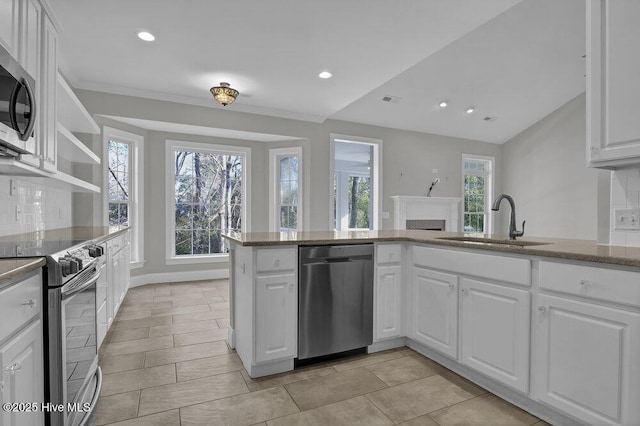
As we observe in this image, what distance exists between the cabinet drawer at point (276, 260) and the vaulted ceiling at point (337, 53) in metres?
2.01

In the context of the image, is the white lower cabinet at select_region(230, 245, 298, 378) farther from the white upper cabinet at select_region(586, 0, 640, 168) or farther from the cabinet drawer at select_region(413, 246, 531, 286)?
the white upper cabinet at select_region(586, 0, 640, 168)

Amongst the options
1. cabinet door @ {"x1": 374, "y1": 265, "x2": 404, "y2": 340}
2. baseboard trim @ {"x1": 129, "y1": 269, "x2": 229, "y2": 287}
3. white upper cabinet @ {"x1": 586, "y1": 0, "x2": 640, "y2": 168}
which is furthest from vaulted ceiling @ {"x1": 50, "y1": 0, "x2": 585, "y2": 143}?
baseboard trim @ {"x1": 129, "y1": 269, "x2": 229, "y2": 287}

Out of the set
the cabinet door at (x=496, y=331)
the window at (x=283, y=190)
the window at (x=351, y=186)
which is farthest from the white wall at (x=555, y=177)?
the cabinet door at (x=496, y=331)

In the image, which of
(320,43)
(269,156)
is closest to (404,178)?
(269,156)

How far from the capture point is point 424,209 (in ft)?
21.6

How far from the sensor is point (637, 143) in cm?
168

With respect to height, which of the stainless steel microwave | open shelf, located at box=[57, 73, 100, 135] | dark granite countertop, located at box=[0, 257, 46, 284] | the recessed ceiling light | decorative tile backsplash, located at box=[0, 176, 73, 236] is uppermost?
the recessed ceiling light

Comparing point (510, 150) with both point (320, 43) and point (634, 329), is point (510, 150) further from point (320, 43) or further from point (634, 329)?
point (634, 329)

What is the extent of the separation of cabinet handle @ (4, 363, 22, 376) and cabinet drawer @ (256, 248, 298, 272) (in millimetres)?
1221

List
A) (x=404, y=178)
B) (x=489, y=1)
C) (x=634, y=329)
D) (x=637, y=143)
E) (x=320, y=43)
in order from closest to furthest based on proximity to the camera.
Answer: (x=634, y=329), (x=637, y=143), (x=489, y=1), (x=320, y=43), (x=404, y=178)

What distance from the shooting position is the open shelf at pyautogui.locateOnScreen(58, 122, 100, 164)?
9.34ft

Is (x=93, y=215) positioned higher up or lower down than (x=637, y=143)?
lower down

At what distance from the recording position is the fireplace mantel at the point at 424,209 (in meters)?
6.30

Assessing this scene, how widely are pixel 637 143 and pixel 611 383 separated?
1165 millimetres
